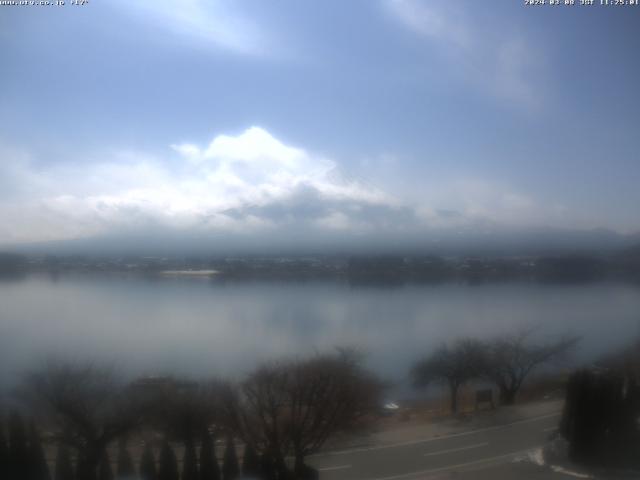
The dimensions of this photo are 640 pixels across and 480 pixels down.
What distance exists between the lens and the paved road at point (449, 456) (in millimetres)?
2291

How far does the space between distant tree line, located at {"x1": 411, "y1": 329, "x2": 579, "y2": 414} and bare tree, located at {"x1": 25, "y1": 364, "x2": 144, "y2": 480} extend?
5.01ft

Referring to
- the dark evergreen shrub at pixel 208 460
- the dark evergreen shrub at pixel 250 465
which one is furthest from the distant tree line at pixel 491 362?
the dark evergreen shrub at pixel 208 460

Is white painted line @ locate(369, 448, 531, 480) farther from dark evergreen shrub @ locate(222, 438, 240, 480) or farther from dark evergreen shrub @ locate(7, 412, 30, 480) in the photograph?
dark evergreen shrub @ locate(7, 412, 30, 480)

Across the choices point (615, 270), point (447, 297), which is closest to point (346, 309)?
point (447, 297)

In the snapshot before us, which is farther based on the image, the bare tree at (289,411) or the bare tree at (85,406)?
the bare tree at (289,411)

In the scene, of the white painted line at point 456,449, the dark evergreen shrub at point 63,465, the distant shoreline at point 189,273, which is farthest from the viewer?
the distant shoreline at point 189,273

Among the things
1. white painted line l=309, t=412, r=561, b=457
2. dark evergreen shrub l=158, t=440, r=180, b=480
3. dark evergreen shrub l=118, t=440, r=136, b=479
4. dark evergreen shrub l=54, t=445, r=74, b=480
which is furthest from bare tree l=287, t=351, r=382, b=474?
dark evergreen shrub l=54, t=445, r=74, b=480

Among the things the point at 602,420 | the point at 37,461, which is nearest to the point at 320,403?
the point at 37,461

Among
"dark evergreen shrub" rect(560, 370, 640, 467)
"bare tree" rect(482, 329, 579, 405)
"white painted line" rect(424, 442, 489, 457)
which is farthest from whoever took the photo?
"bare tree" rect(482, 329, 579, 405)

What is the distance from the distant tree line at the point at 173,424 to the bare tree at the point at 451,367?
49cm

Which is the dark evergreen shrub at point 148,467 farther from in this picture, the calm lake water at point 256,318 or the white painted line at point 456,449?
the white painted line at point 456,449

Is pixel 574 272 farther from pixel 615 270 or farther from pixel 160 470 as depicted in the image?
pixel 160 470

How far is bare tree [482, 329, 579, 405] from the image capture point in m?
2.79

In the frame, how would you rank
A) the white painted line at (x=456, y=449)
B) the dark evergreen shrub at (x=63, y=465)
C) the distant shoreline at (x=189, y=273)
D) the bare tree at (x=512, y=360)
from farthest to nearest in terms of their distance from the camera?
the bare tree at (x=512, y=360) < the distant shoreline at (x=189, y=273) < the white painted line at (x=456, y=449) < the dark evergreen shrub at (x=63, y=465)
